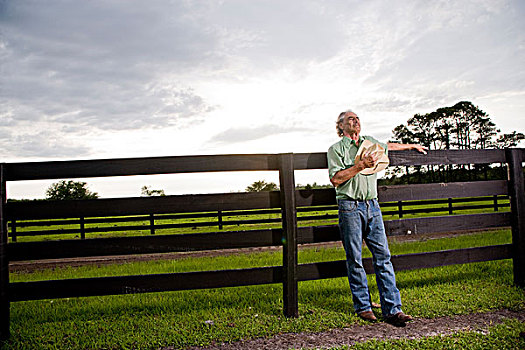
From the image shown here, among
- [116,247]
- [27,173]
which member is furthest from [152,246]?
[27,173]

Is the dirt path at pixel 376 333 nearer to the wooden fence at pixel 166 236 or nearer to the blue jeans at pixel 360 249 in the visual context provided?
the blue jeans at pixel 360 249

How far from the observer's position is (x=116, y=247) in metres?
4.65

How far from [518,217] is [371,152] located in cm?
281

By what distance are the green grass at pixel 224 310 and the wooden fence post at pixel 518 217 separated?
274mm

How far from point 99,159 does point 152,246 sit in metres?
1.16

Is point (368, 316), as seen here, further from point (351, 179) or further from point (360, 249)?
point (351, 179)

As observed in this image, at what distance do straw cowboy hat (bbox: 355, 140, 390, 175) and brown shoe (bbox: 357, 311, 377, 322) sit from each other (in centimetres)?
155

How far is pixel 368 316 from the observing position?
14.5ft

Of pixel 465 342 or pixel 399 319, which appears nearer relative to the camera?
pixel 465 342

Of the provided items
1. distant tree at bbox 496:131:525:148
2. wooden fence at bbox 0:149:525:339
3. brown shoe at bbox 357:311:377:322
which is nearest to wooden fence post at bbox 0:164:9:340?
wooden fence at bbox 0:149:525:339

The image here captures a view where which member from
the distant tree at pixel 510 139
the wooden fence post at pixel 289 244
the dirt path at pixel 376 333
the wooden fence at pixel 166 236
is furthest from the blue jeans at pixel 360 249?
the distant tree at pixel 510 139

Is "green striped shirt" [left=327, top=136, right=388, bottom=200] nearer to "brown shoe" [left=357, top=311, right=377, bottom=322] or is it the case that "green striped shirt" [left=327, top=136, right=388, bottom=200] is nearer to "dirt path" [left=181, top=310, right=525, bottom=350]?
"brown shoe" [left=357, top=311, right=377, bottom=322]

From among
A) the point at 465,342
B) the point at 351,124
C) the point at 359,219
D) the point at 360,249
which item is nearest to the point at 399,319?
the point at 465,342

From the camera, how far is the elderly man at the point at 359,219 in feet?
14.5
